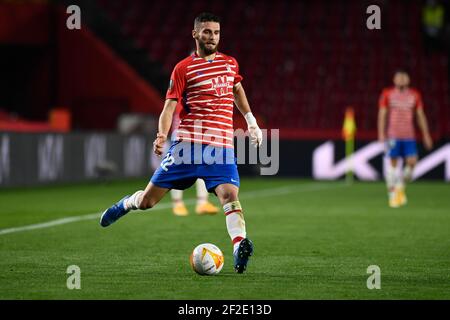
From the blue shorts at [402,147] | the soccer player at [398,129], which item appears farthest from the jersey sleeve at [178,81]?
the blue shorts at [402,147]

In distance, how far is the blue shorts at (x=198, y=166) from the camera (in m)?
8.20

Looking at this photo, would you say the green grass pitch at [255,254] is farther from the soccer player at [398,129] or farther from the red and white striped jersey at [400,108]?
the red and white striped jersey at [400,108]

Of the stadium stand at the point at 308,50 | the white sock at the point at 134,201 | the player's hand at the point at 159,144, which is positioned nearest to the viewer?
the player's hand at the point at 159,144

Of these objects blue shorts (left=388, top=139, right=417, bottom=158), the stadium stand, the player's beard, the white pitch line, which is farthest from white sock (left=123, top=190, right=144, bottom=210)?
the stadium stand

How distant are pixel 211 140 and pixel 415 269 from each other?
1.94m

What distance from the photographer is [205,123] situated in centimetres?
826

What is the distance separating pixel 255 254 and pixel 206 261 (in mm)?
1628

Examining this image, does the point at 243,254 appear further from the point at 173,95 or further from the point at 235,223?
the point at 173,95

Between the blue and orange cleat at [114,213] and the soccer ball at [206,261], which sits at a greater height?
the blue and orange cleat at [114,213]

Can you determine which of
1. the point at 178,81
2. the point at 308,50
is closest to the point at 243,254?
the point at 178,81

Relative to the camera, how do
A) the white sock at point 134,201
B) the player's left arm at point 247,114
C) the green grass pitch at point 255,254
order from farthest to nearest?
the white sock at point 134,201 < the player's left arm at point 247,114 < the green grass pitch at point 255,254

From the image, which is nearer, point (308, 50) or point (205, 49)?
point (205, 49)
